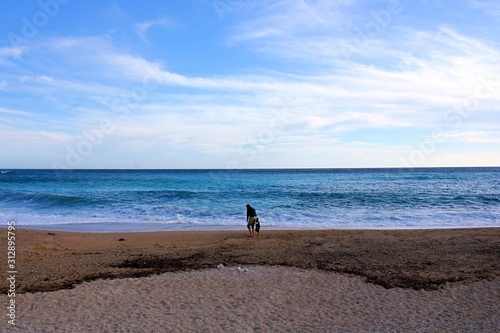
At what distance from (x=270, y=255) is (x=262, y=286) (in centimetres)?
277

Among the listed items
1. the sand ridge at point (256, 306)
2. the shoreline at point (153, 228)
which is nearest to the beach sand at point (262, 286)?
Result: the sand ridge at point (256, 306)

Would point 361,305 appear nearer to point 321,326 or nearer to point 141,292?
point 321,326

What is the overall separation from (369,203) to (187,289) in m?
21.8

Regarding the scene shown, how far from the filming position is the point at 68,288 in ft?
24.8

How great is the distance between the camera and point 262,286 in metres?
7.73

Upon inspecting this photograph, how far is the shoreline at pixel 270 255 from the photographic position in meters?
8.38

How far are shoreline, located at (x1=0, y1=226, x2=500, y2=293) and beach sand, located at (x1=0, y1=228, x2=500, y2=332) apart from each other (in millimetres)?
36

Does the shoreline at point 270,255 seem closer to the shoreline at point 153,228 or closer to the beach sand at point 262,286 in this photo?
the beach sand at point 262,286

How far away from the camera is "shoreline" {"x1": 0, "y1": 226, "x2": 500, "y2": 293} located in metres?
8.38

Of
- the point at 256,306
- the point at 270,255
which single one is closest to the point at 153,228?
the point at 270,255

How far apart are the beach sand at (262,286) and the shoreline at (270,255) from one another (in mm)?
36

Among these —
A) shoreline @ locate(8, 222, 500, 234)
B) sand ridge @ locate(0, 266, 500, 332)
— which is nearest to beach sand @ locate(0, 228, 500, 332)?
sand ridge @ locate(0, 266, 500, 332)

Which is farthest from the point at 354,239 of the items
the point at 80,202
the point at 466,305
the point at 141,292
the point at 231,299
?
the point at 80,202

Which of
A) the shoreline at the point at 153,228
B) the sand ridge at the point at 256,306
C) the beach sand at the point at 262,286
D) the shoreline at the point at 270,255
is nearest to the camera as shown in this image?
the sand ridge at the point at 256,306
